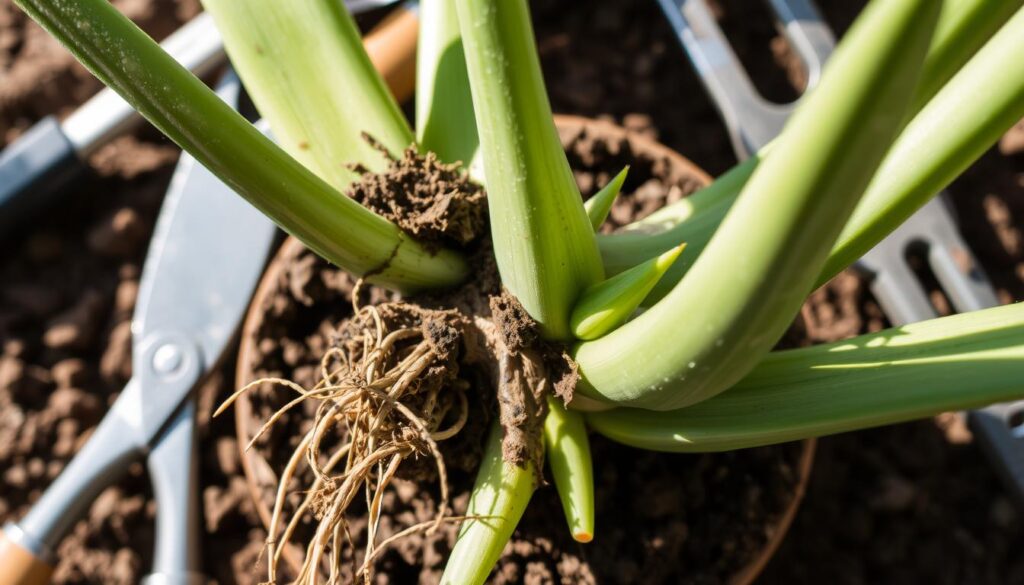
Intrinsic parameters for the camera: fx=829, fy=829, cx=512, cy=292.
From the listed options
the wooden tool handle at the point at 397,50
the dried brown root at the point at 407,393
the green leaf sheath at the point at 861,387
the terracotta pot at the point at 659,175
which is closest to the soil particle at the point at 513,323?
the dried brown root at the point at 407,393

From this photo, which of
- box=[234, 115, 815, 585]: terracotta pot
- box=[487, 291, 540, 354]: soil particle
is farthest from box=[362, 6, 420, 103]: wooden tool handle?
box=[487, 291, 540, 354]: soil particle

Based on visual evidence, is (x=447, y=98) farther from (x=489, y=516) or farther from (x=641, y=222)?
(x=489, y=516)

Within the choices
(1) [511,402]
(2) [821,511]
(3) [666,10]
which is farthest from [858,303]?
(1) [511,402]

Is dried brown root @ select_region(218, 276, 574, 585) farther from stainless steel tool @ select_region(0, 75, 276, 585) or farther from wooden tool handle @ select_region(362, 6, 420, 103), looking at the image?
wooden tool handle @ select_region(362, 6, 420, 103)

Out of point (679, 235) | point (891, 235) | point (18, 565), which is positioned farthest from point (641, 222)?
point (18, 565)

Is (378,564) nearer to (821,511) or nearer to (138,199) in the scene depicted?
(821,511)
